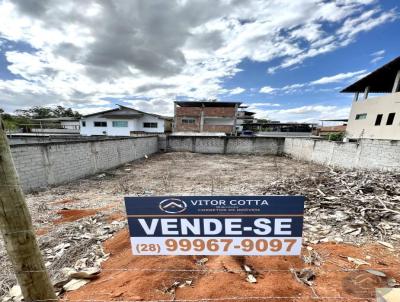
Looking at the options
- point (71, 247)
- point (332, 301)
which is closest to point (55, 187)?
point (71, 247)

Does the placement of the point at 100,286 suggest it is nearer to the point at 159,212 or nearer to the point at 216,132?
the point at 159,212

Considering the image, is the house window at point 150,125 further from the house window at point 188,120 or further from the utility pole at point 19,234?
the utility pole at point 19,234

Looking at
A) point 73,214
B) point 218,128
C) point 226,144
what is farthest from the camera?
point 218,128

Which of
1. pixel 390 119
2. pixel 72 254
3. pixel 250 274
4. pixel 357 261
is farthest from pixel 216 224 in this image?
pixel 390 119

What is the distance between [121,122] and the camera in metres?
26.2

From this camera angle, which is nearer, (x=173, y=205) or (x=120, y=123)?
(x=173, y=205)

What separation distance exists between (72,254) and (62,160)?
19.3 feet

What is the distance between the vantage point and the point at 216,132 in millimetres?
26406

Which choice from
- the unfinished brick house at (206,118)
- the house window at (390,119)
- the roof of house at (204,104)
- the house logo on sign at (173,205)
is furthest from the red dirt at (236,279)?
the roof of house at (204,104)

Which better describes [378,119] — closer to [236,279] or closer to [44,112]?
[236,279]

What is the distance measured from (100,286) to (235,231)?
5.57ft

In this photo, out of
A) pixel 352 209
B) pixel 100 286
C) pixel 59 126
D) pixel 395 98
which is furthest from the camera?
pixel 59 126

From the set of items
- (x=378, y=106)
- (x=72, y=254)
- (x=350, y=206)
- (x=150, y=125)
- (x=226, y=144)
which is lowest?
(x=72, y=254)

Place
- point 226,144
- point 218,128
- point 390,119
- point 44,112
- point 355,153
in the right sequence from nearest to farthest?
point 355,153, point 390,119, point 226,144, point 218,128, point 44,112
